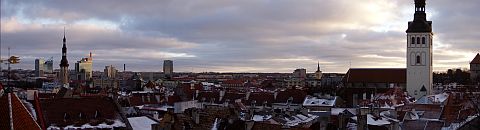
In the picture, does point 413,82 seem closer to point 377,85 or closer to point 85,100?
point 377,85

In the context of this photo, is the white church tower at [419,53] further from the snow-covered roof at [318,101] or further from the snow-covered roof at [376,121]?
the snow-covered roof at [376,121]

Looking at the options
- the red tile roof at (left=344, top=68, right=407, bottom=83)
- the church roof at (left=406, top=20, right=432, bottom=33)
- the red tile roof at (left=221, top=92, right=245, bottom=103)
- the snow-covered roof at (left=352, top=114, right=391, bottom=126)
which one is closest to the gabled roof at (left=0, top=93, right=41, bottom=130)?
the snow-covered roof at (left=352, top=114, right=391, bottom=126)

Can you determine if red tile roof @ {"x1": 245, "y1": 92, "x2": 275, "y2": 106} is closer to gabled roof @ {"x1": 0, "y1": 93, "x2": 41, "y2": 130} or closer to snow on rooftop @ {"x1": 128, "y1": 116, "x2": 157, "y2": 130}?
snow on rooftop @ {"x1": 128, "y1": 116, "x2": 157, "y2": 130}

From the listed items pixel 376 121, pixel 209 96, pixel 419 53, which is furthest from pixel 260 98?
pixel 376 121

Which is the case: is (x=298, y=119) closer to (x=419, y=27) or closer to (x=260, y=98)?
(x=260, y=98)

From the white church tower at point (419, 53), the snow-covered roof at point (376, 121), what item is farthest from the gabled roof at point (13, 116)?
the white church tower at point (419, 53)
